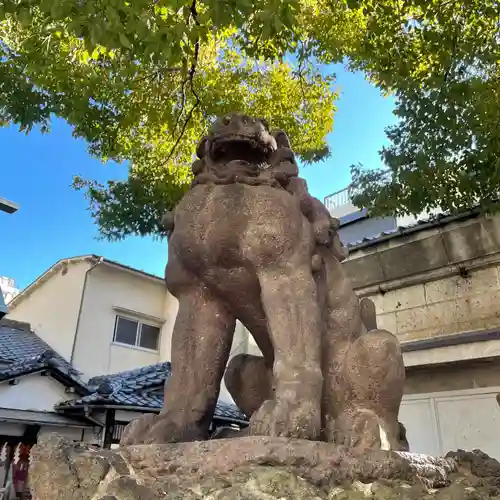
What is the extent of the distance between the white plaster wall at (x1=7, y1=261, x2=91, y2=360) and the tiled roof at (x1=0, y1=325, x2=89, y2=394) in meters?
0.34

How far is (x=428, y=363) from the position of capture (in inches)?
218

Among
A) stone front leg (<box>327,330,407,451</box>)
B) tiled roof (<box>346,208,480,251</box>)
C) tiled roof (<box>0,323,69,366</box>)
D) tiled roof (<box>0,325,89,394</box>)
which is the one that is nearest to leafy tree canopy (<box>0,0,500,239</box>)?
tiled roof (<box>346,208,480,251</box>)

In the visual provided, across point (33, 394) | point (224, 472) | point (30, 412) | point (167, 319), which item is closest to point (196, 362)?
point (224, 472)

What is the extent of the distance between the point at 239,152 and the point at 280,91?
179 inches

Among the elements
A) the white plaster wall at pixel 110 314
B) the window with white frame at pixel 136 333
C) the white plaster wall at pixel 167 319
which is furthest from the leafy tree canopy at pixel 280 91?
the white plaster wall at pixel 167 319

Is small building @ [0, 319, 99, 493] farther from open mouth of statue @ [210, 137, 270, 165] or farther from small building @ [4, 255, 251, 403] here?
open mouth of statue @ [210, 137, 270, 165]

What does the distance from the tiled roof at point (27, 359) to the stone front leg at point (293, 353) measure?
7178 mm

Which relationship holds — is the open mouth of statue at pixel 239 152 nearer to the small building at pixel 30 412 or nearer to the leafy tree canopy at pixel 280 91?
the leafy tree canopy at pixel 280 91

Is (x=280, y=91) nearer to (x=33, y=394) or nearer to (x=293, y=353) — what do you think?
(x=293, y=353)

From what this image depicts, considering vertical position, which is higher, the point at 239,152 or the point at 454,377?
the point at 239,152

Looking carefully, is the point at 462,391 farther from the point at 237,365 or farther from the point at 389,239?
the point at 237,365

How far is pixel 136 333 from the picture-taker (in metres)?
13.9

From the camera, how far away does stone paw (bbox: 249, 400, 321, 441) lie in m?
1.69

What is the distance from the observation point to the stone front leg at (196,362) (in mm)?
1998
